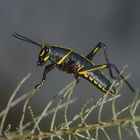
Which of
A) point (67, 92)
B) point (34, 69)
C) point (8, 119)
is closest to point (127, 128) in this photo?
point (67, 92)

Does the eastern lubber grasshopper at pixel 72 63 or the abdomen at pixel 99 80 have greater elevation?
the eastern lubber grasshopper at pixel 72 63

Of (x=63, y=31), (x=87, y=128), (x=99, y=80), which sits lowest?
(x=87, y=128)

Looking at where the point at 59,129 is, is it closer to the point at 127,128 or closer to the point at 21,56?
the point at 127,128

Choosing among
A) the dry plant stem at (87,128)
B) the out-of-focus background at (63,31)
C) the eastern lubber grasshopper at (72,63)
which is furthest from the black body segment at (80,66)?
the out-of-focus background at (63,31)

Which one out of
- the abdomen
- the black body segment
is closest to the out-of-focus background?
the black body segment

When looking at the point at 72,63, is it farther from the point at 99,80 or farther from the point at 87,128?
the point at 87,128

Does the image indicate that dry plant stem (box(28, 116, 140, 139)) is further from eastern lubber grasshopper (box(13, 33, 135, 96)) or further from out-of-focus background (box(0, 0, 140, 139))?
out-of-focus background (box(0, 0, 140, 139))

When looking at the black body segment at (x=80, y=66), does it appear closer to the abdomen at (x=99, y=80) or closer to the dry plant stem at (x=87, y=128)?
the abdomen at (x=99, y=80)

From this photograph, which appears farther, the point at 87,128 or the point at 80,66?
the point at 80,66

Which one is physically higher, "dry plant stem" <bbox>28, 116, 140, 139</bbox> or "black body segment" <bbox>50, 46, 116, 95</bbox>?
"black body segment" <bbox>50, 46, 116, 95</bbox>

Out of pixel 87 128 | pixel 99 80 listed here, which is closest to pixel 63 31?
pixel 99 80
